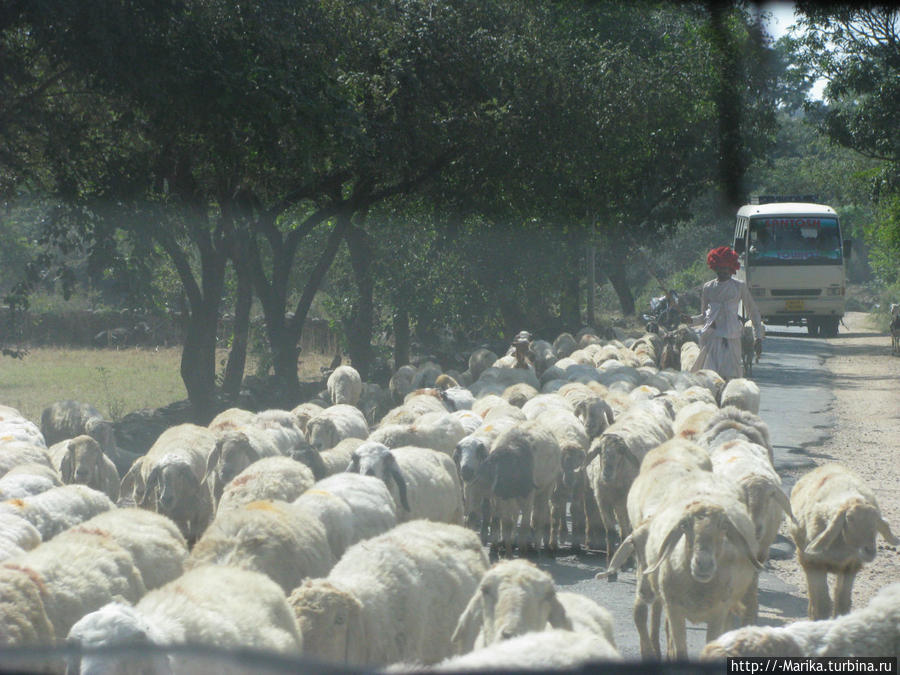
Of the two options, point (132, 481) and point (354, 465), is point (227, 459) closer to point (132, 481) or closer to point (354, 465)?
point (132, 481)

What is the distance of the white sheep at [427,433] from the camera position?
8820 millimetres

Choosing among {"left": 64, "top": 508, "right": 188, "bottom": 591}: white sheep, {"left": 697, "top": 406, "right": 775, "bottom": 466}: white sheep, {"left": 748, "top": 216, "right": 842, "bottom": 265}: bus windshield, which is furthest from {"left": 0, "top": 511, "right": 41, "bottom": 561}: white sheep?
{"left": 748, "top": 216, "right": 842, "bottom": 265}: bus windshield

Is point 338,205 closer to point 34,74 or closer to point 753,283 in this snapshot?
point 34,74

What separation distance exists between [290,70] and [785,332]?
24537 millimetres

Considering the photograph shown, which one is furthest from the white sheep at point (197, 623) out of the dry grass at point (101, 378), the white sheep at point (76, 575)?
the dry grass at point (101, 378)

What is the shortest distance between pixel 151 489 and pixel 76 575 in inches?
111

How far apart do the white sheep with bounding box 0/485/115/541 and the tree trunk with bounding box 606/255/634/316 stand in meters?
29.4

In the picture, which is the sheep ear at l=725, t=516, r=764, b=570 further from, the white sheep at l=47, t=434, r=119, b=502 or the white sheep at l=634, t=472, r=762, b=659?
the white sheep at l=47, t=434, r=119, b=502

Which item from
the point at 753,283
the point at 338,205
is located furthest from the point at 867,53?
the point at 338,205

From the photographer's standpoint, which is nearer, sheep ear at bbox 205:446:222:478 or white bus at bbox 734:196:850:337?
sheep ear at bbox 205:446:222:478

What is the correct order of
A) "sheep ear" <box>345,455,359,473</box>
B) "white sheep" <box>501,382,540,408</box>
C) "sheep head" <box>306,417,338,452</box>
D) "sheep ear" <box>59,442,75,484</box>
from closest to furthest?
1. "sheep ear" <box>345,455,359,473</box>
2. "sheep ear" <box>59,442,75,484</box>
3. "sheep head" <box>306,417,338,452</box>
4. "white sheep" <box>501,382,540,408</box>

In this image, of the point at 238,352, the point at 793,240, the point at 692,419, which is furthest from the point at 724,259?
the point at 793,240

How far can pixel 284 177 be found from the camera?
16.0 meters

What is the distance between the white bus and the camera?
92.9 feet
